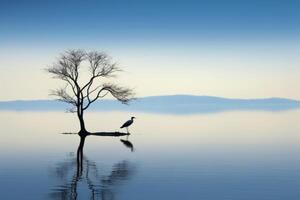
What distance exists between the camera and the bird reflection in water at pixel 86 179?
91.2 feet

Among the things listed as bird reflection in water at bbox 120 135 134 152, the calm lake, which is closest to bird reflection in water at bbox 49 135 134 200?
the calm lake

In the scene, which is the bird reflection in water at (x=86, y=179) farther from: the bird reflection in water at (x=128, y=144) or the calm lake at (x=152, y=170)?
the bird reflection in water at (x=128, y=144)

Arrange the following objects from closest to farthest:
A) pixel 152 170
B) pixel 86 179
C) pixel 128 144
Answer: pixel 86 179
pixel 152 170
pixel 128 144

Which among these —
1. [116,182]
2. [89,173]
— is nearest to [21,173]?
[89,173]

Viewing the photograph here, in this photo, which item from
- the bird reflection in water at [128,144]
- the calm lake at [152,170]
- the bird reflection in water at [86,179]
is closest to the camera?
the bird reflection in water at [86,179]

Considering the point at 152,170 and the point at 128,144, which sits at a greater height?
the point at 128,144

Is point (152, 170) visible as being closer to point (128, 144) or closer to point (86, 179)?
point (86, 179)

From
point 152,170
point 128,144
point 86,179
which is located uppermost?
point 128,144

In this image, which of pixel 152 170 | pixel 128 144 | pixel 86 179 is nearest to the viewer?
pixel 86 179

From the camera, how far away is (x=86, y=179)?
32500 millimetres

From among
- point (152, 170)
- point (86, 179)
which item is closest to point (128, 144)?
point (152, 170)

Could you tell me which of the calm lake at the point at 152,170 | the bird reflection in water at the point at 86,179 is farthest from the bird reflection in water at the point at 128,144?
the bird reflection in water at the point at 86,179

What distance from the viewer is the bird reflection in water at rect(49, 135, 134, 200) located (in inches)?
1094

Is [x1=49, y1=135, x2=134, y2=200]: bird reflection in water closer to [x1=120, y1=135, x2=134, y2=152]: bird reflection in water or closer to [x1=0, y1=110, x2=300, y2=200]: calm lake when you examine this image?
[x1=0, y1=110, x2=300, y2=200]: calm lake
